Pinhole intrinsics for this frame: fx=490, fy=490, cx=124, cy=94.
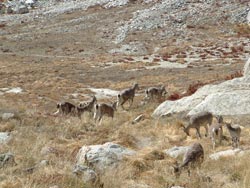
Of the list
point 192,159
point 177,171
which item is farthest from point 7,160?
point 192,159

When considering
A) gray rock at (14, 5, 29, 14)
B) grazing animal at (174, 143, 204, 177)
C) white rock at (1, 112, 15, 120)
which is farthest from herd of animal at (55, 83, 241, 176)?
gray rock at (14, 5, 29, 14)

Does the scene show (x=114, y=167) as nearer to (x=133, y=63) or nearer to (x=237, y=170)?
(x=237, y=170)

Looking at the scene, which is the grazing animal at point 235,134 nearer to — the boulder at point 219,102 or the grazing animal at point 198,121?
the grazing animal at point 198,121

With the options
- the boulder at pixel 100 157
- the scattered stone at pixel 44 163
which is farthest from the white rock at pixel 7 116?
the scattered stone at pixel 44 163

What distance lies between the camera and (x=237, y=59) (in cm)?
4997

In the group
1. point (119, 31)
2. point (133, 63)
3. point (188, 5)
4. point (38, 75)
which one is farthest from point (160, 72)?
point (188, 5)

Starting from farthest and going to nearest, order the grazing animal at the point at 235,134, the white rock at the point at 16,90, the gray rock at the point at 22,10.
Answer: the gray rock at the point at 22,10 < the white rock at the point at 16,90 < the grazing animal at the point at 235,134

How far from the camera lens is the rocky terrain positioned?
9.23 m

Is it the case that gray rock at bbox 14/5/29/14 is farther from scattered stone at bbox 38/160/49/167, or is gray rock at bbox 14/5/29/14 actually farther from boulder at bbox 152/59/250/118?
scattered stone at bbox 38/160/49/167

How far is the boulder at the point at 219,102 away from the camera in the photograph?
52.0 feet

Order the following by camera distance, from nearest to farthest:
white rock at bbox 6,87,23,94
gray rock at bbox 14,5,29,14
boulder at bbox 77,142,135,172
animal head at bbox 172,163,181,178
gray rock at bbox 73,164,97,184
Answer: gray rock at bbox 73,164,97,184 → animal head at bbox 172,163,181,178 → boulder at bbox 77,142,135,172 → white rock at bbox 6,87,23,94 → gray rock at bbox 14,5,29,14

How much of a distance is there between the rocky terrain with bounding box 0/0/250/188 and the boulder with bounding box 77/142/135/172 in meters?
0.03

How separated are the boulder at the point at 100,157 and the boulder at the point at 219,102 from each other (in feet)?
20.8

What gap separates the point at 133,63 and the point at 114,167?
39423mm
